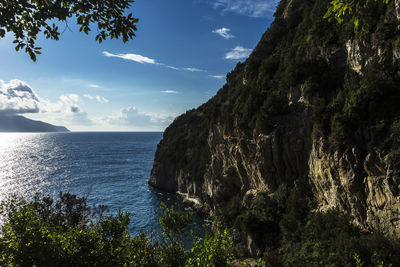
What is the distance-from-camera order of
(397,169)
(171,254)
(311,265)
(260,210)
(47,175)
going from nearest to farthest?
(171,254), (397,169), (311,265), (260,210), (47,175)

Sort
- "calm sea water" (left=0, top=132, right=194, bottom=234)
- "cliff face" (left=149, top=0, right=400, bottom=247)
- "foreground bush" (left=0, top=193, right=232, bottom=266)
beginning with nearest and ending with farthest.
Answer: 1. "foreground bush" (left=0, top=193, right=232, bottom=266)
2. "cliff face" (left=149, top=0, right=400, bottom=247)
3. "calm sea water" (left=0, top=132, right=194, bottom=234)

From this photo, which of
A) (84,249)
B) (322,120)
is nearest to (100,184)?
(84,249)

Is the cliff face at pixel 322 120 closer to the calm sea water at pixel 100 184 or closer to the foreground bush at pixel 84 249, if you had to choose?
the foreground bush at pixel 84 249

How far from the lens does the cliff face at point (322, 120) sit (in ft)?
52.7

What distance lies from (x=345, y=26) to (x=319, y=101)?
7970 mm

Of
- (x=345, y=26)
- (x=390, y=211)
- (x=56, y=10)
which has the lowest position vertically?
(x=390, y=211)

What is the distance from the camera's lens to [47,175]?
82.6m

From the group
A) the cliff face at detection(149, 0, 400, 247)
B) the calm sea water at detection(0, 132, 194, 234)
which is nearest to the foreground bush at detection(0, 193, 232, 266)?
the cliff face at detection(149, 0, 400, 247)

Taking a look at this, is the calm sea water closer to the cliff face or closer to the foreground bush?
the cliff face

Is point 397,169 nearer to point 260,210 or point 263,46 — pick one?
point 260,210

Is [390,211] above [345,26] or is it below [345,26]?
below

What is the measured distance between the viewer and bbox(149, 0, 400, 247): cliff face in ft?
52.7

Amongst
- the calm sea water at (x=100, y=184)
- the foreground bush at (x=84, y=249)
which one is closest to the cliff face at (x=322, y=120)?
the foreground bush at (x=84, y=249)

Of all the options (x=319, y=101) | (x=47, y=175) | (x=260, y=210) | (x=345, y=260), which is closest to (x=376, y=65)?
(x=319, y=101)
